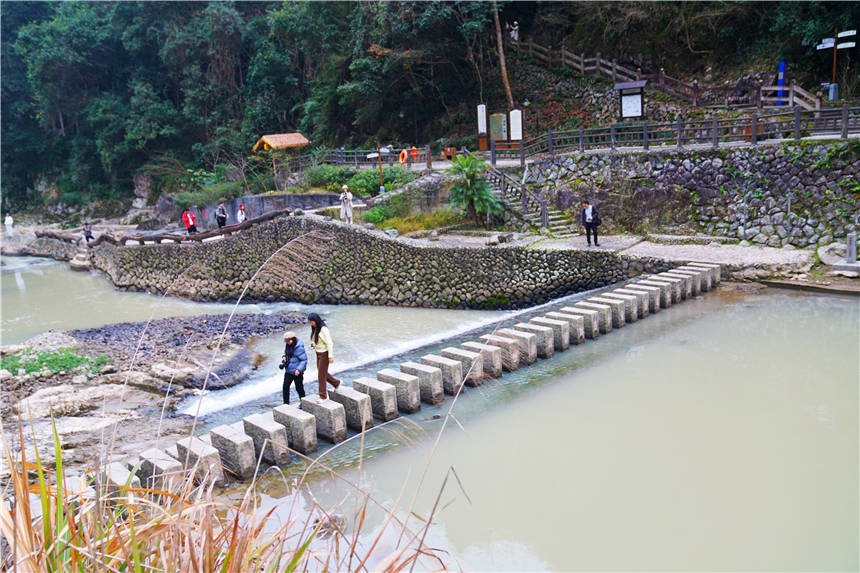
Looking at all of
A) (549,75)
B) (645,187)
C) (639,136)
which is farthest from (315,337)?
(549,75)

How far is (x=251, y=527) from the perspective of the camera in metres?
2.32

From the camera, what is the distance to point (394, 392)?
8.15 meters

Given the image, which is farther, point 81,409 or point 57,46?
point 57,46

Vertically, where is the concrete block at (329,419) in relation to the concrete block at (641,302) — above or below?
below

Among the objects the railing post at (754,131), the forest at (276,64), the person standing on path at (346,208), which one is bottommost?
the person standing on path at (346,208)

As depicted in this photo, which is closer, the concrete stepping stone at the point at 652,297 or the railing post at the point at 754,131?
the concrete stepping stone at the point at 652,297

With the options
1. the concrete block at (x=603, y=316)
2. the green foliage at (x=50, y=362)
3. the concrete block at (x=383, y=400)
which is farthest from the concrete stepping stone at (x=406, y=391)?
the green foliage at (x=50, y=362)

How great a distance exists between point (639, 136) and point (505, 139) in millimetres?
6372

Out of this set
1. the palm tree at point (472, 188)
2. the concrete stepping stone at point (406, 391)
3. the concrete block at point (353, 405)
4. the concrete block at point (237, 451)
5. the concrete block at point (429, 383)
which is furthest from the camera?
the palm tree at point (472, 188)

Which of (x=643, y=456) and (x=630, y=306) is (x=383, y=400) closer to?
(x=643, y=456)

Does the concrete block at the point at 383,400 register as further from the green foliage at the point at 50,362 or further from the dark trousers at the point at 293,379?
the green foliage at the point at 50,362

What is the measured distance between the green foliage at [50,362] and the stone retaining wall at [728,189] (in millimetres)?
13045

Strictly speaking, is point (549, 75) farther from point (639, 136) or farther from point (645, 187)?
point (645, 187)

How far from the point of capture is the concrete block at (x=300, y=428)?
725 centimetres
